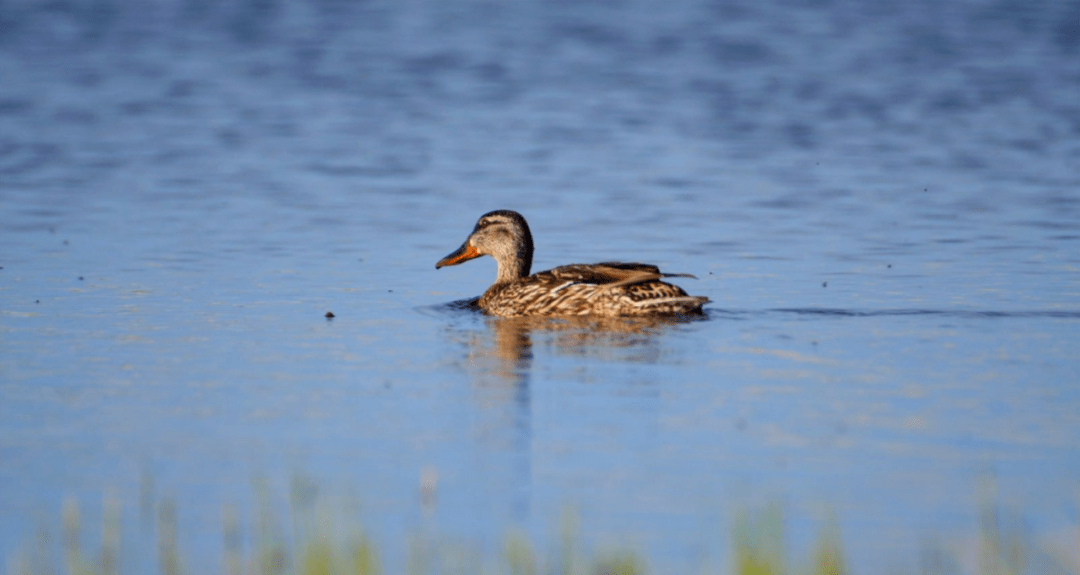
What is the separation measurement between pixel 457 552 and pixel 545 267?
796cm

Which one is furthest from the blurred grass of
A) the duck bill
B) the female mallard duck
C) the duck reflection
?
the duck bill

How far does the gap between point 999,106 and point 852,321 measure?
13.7 m

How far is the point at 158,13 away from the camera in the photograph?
1297 inches

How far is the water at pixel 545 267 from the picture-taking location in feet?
22.1

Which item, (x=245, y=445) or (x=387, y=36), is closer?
(x=245, y=445)

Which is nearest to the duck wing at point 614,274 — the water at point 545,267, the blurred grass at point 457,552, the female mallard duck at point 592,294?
the female mallard duck at point 592,294

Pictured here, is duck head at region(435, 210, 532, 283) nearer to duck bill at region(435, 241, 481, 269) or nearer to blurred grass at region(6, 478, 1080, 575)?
duck bill at region(435, 241, 481, 269)

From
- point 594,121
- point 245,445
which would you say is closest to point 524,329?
point 245,445

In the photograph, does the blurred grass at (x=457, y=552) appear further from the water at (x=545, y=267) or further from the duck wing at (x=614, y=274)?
the duck wing at (x=614, y=274)

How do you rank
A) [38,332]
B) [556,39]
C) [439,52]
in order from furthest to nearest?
[556,39] → [439,52] → [38,332]

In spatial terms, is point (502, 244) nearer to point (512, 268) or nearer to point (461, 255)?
point (512, 268)

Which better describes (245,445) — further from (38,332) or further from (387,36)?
(387,36)

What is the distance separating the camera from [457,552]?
5.64 m

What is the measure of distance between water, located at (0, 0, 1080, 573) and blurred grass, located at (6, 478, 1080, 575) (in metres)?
0.14
